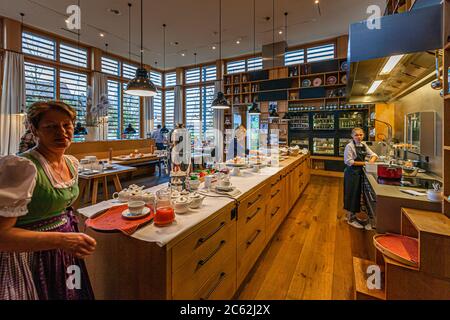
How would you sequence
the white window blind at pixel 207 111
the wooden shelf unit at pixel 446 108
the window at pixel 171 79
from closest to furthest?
the wooden shelf unit at pixel 446 108 < the white window blind at pixel 207 111 < the window at pixel 171 79

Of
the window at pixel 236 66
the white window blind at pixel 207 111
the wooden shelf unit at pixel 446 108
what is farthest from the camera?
the white window blind at pixel 207 111

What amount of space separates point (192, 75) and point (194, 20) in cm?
474

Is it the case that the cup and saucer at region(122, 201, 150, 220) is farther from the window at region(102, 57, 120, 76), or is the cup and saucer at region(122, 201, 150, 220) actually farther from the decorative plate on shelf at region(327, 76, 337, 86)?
the window at region(102, 57, 120, 76)

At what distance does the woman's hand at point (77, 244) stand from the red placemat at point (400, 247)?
1.92 meters

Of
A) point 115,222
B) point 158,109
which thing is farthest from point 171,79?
point 115,222

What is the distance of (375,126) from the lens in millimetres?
5566

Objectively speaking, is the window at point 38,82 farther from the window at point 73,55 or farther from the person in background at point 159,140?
the person in background at point 159,140

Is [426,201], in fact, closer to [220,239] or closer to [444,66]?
[444,66]

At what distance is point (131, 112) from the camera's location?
33.4 feet

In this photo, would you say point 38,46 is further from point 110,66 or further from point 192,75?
point 192,75

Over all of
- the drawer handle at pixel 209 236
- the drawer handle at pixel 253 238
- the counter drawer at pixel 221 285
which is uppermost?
the drawer handle at pixel 209 236

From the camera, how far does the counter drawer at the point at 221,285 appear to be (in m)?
1.48

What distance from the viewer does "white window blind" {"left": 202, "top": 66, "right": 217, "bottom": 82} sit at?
33.7 feet

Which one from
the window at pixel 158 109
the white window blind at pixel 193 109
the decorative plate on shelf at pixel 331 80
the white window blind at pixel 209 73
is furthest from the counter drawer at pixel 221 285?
the window at pixel 158 109
